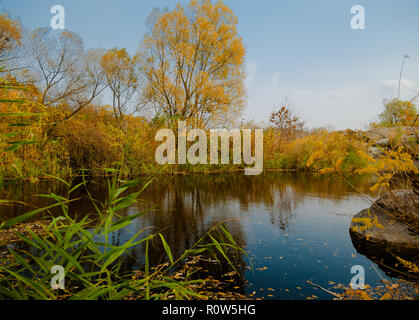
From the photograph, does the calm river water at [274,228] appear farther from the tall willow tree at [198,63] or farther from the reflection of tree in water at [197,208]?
the tall willow tree at [198,63]

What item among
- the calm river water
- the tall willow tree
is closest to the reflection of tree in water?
the calm river water

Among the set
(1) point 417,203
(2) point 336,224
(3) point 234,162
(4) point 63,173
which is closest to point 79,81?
(4) point 63,173

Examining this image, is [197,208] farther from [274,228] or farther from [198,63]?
[198,63]

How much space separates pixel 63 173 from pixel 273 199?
8442mm

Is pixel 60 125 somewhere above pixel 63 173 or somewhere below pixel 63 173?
above

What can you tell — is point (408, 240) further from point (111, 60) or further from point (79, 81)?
point (111, 60)

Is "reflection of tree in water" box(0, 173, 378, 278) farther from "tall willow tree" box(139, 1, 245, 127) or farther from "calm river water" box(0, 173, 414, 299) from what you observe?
"tall willow tree" box(139, 1, 245, 127)

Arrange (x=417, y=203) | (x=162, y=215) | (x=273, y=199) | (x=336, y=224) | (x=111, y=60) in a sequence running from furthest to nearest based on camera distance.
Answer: (x=111, y=60) → (x=273, y=199) → (x=162, y=215) → (x=336, y=224) → (x=417, y=203)

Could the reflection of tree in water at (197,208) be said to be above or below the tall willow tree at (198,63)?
below

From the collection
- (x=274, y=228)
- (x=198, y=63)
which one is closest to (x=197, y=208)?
(x=274, y=228)

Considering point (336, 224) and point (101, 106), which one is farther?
point (101, 106)

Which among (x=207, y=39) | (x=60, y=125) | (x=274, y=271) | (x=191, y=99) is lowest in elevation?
(x=274, y=271)

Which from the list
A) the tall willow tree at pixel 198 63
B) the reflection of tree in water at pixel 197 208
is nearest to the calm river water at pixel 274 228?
the reflection of tree in water at pixel 197 208

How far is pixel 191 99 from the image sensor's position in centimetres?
1844
